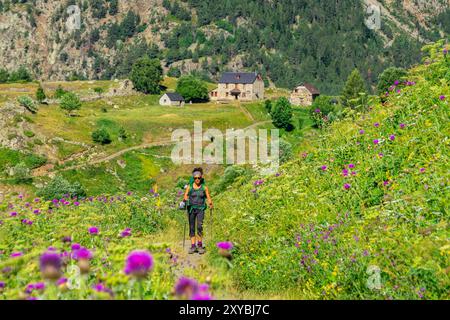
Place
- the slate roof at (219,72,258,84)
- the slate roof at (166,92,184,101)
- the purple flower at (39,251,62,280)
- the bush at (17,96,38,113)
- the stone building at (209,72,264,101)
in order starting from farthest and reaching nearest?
1. the slate roof at (219,72,258,84)
2. the stone building at (209,72,264,101)
3. the slate roof at (166,92,184,101)
4. the bush at (17,96,38,113)
5. the purple flower at (39,251,62,280)

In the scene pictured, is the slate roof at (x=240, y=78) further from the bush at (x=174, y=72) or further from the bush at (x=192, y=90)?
the bush at (x=174, y=72)

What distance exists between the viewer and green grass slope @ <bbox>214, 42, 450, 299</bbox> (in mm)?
6312

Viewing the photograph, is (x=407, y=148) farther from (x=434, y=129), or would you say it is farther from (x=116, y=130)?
(x=116, y=130)

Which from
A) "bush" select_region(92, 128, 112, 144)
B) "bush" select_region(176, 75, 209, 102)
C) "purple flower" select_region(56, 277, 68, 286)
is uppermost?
"bush" select_region(176, 75, 209, 102)

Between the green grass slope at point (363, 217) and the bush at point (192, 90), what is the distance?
102 meters

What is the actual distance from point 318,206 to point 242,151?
2669 inches

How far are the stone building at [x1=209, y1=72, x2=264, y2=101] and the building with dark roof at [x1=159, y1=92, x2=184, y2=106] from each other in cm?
1346

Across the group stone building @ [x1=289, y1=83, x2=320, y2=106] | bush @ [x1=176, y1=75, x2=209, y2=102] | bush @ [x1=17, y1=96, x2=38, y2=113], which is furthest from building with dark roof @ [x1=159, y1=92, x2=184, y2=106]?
bush @ [x1=17, y1=96, x2=38, y2=113]

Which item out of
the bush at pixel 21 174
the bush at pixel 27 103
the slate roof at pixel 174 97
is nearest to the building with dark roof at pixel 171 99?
the slate roof at pixel 174 97

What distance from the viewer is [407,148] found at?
10336 millimetres

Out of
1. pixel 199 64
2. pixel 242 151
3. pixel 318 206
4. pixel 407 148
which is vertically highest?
pixel 199 64

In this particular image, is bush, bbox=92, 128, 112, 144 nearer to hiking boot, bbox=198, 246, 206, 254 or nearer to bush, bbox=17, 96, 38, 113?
bush, bbox=17, 96, 38, 113

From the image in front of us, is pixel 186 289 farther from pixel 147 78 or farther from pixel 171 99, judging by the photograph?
pixel 147 78
